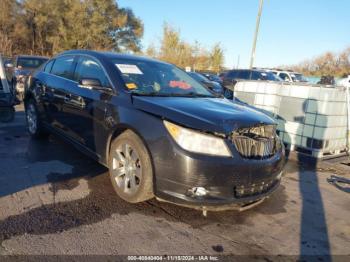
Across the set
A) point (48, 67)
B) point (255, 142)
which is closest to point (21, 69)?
point (48, 67)

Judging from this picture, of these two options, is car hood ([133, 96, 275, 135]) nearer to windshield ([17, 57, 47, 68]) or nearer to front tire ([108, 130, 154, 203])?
front tire ([108, 130, 154, 203])

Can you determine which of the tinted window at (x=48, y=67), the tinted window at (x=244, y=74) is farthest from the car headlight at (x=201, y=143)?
the tinted window at (x=244, y=74)

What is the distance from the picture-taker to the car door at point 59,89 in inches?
177

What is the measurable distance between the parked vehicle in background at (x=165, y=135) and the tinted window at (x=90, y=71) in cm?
1

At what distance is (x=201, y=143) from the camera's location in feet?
9.38

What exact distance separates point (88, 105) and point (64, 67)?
49.4 inches

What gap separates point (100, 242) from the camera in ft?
8.73

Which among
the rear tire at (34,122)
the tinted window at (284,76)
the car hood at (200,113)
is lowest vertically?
the rear tire at (34,122)

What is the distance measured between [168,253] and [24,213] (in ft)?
4.82

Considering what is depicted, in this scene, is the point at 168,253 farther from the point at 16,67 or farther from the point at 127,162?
the point at 16,67

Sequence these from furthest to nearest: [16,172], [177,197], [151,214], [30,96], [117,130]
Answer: [30,96] < [16,172] < [117,130] < [151,214] < [177,197]

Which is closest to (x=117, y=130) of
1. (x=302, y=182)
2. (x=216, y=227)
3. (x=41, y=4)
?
(x=216, y=227)

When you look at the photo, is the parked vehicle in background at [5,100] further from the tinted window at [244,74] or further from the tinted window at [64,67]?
the tinted window at [244,74]

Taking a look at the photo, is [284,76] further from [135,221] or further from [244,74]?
Result: [135,221]
